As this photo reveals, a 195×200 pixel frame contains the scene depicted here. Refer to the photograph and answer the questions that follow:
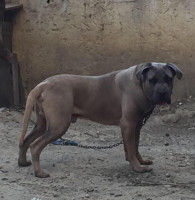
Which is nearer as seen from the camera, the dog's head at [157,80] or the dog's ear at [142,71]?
the dog's head at [157,80]

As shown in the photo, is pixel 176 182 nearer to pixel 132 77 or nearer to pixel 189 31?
pixel 132 77

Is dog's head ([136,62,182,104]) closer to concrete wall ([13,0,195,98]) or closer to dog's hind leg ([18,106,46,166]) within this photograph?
dog's hind leg ([18,106,46,166])

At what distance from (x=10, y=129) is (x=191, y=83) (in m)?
3.21

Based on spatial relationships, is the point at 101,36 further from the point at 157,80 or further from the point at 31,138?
the point at 157,80

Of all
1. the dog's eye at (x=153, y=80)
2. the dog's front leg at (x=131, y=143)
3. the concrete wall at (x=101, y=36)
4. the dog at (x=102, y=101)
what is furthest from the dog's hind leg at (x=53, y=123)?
the concrete wall at (x=101, y=36)

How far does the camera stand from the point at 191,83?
9.27 meters

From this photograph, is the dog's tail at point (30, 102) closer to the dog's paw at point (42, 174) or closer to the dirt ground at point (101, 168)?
the dog's paw at point (42, 174)

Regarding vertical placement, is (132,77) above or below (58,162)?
above

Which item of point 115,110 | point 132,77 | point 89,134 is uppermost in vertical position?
point 132,77

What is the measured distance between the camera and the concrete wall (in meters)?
9.25

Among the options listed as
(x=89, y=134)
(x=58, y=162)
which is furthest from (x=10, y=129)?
(x=58, y=162)

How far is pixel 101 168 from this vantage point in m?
6.04

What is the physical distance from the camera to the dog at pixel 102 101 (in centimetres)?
561

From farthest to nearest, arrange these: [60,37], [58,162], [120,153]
→ [60,37]
[120,153]
[58,162]
